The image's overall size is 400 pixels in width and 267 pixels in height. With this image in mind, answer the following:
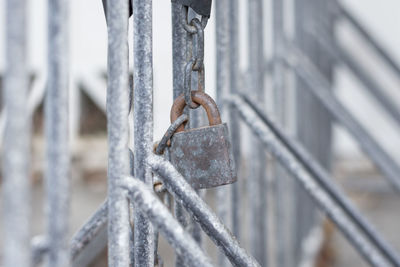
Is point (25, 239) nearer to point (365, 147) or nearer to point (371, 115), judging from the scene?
point (365, 147)

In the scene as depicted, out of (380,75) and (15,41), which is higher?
(380,75)

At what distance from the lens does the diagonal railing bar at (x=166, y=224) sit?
591mm

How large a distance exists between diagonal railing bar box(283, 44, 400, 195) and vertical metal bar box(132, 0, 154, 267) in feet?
3.77

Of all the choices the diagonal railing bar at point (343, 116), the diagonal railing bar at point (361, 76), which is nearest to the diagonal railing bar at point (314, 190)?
the diagonal railing bar at point (343, 116)

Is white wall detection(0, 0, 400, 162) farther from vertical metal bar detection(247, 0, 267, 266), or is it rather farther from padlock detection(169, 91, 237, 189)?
padlock detection(169, 91, 237, 189)

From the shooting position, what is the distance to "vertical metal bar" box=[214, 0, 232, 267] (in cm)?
95

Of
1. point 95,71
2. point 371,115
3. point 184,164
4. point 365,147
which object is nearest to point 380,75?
point 371,115

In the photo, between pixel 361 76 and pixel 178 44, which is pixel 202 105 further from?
pixel 361 76

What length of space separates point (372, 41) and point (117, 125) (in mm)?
2238

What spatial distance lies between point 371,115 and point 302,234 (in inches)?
111

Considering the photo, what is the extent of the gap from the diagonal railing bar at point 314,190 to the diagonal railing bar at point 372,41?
1.63 m

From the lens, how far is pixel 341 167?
4.73 m

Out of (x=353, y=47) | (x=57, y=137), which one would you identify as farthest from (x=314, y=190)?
(x=353, y=47)

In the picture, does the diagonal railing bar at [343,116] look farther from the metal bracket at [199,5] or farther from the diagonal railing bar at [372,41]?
the metal bracket at [199,5]
